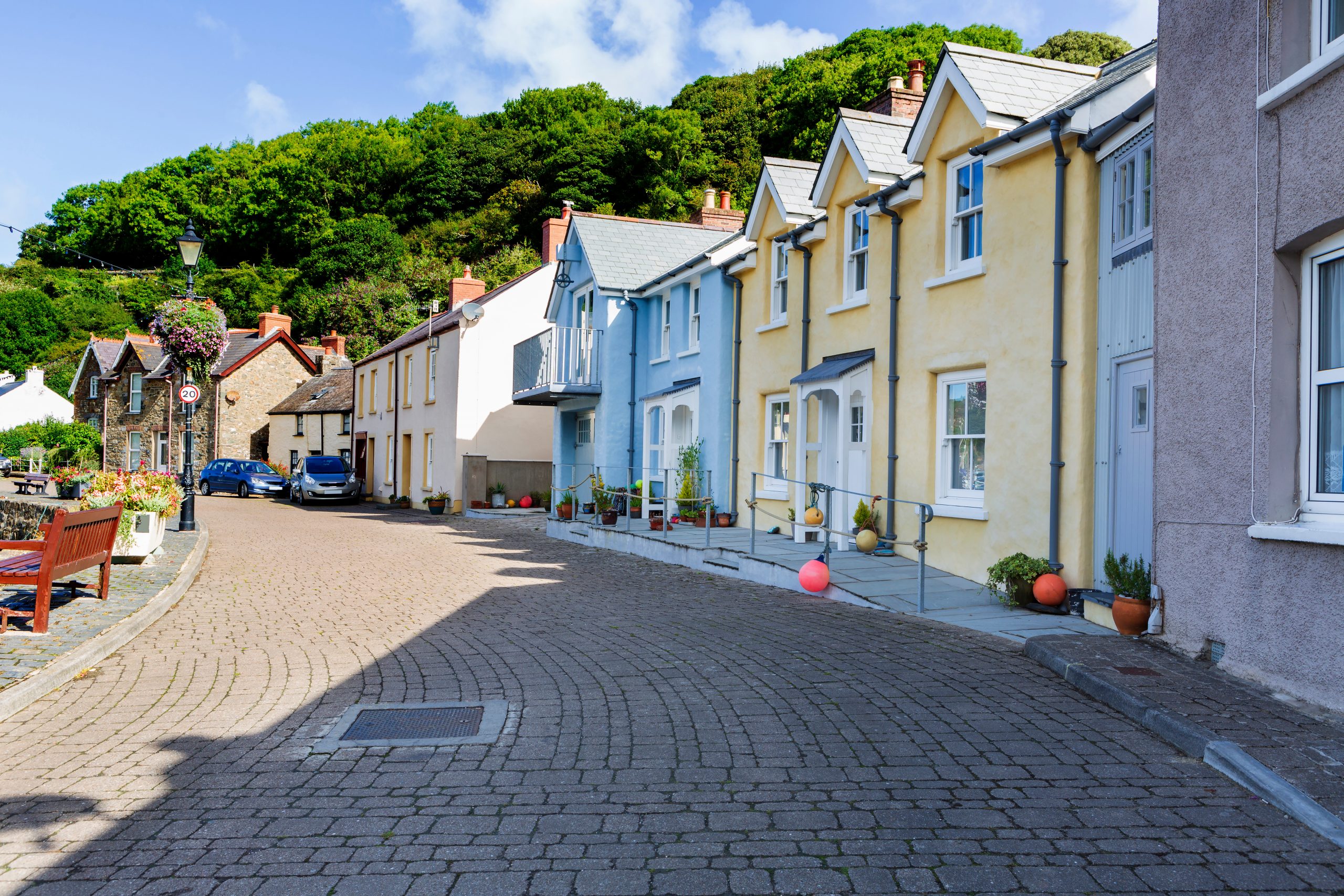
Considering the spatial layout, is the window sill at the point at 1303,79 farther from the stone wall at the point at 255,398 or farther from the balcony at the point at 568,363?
the stone wall at the point at 255,398

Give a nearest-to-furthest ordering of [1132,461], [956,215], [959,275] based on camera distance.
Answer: [1132,461], [959,275], [956,215]

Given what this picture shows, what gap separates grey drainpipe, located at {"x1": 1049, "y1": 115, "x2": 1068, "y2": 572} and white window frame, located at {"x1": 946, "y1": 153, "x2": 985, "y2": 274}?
163 centimetres

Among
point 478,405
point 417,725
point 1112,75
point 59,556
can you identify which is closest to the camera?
point 417,725

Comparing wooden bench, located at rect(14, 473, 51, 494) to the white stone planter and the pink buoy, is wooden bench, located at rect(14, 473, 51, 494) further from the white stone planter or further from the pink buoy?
the pink buoy

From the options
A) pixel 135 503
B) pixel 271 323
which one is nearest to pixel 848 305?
pixel 135 503

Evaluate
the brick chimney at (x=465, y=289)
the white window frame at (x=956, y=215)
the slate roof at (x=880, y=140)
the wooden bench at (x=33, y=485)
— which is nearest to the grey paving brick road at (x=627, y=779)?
the white window frame at (x=956, y=215)

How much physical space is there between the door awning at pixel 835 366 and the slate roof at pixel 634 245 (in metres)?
9.15

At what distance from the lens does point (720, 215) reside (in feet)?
93.8

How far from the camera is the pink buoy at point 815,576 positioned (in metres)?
11.7

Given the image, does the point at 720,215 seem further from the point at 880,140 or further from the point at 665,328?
the point at 880,140

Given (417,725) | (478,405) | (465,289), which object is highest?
(465,289)

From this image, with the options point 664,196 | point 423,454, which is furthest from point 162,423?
point 664,196

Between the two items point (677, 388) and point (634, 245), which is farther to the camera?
point (634, 245)

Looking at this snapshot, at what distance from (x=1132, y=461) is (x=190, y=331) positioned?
56.4 feet
